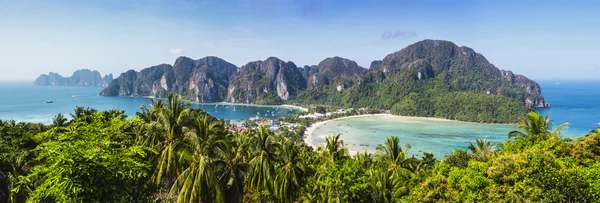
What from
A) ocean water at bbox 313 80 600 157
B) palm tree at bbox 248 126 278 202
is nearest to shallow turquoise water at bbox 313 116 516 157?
ocean water at bbox 313 80 600 157

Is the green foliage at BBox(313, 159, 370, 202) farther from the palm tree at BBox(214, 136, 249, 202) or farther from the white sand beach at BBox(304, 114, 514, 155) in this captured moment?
the white sand beach at BBox(304, 114, 514, 155)

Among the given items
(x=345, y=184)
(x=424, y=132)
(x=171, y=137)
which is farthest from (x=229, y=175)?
(x=424, y=132)

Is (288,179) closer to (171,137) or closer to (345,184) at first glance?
(345,184)

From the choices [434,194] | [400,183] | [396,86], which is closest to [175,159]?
[434,194]

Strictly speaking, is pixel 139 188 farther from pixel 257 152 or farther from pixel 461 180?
pixel 461 180

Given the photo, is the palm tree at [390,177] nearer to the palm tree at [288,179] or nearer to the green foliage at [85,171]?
the palm tree at [288,179]

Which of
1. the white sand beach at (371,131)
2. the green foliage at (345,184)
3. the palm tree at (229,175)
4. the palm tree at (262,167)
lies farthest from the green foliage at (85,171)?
the white sand beach at (371,131)
